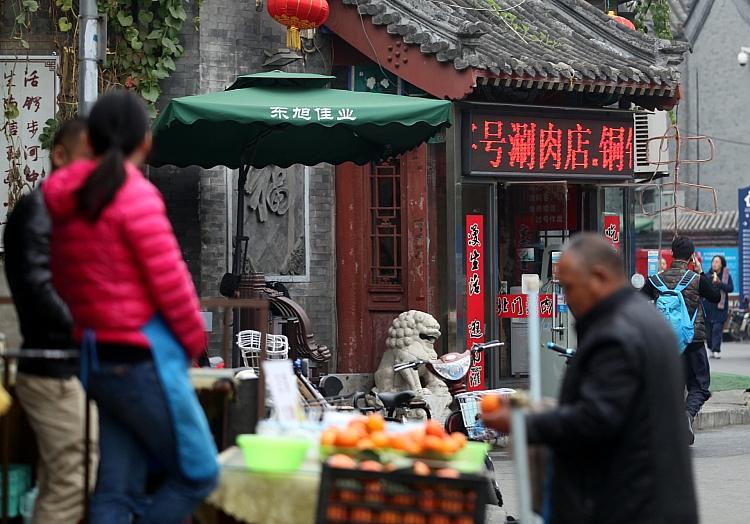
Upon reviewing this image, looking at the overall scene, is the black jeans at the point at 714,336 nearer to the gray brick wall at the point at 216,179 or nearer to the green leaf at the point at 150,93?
the gray brick wall at the point at 216,179

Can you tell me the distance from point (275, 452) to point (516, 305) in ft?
34.5

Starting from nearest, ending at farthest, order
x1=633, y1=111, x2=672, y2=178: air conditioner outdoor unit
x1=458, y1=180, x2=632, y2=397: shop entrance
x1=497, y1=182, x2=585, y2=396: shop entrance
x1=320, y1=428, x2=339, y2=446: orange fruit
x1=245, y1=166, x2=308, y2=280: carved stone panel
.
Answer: x1=320, y1=428, x2=339, y2=446: orange fruit, x1=245, y1=166, x2=308, y2=280: carved stone panel, x1=458, y1=180, x2=632, y2=397: shop entrance, x1=497, y1=182, x2=585, y2=396: shop entrance, x1=633, y1=111, x2=672, y2=178: air conditioner outdoor unit

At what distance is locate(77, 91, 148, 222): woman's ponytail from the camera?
5184 millimetres

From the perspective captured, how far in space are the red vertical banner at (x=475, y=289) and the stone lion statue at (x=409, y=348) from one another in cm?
98

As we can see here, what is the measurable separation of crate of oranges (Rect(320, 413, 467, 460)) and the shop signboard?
93.8 ft

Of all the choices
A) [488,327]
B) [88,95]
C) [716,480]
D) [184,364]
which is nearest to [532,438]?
[184,364]

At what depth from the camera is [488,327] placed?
15.4m

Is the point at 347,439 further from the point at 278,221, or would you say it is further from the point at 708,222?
the point at 708,222

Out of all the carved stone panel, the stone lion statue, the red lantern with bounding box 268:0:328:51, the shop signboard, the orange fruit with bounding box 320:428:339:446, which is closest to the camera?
the orange fruit with bounding box 320:428:339:446

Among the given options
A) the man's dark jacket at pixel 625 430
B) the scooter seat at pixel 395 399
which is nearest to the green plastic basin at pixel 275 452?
the man's dark jacket at pixel 625 430

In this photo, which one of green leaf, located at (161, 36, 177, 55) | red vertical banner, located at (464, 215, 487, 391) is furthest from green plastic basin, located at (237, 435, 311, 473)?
red vertical banner, located at (464, 215, 487, 391)

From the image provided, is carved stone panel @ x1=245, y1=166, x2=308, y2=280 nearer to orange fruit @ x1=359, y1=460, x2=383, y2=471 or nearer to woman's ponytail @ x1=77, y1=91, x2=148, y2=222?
woman's ponytail @ x1=77, y1=91, x2=148, y2=222

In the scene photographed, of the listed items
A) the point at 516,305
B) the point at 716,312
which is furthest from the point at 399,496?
the point at 716,312

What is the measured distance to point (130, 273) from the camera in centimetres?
518
